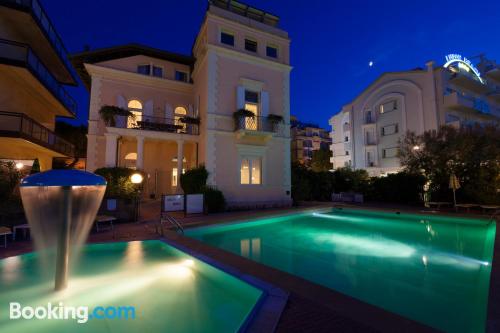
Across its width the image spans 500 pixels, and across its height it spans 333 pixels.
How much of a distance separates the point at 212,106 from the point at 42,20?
10.0 m

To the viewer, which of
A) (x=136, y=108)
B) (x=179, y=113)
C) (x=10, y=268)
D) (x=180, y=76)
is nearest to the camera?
(x=10, y=268)

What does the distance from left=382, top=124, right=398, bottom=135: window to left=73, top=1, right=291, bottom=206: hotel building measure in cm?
1537

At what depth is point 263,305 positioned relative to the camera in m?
2.96

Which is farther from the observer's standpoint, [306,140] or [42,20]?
[306,140]

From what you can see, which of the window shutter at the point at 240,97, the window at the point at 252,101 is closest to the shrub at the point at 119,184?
the window shutter at the point at 240,97

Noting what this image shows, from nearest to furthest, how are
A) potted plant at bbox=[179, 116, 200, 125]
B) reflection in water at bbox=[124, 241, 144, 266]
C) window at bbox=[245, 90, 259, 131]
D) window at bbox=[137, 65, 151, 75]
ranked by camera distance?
reflection in water at bbox=[124, 241, 144, 266], potted plant at bbox=[179, 116, 200, 125], window at bbox=[245, 90, 259, 131], window at bbox=[137, 65, 151, 75]

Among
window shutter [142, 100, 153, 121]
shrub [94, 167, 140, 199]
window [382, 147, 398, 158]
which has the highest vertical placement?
window shutter [142, 100, 153, 121]

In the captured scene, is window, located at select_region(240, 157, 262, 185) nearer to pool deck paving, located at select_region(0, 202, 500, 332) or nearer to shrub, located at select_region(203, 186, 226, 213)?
shrub, located at select_region(203, 186, 226, 213)

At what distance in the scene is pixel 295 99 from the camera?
132750mm

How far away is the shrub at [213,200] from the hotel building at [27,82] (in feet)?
28.0

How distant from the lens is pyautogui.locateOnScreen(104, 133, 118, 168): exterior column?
504 inches

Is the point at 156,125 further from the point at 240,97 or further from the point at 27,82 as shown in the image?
the point at 27,82

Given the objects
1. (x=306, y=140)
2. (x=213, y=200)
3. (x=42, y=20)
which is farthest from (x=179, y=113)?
(x=306, y=140)

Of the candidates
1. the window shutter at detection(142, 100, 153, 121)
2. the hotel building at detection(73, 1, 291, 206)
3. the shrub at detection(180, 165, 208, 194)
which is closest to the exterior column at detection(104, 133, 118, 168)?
the hotel building at detection(73, 1, 291, 206)
